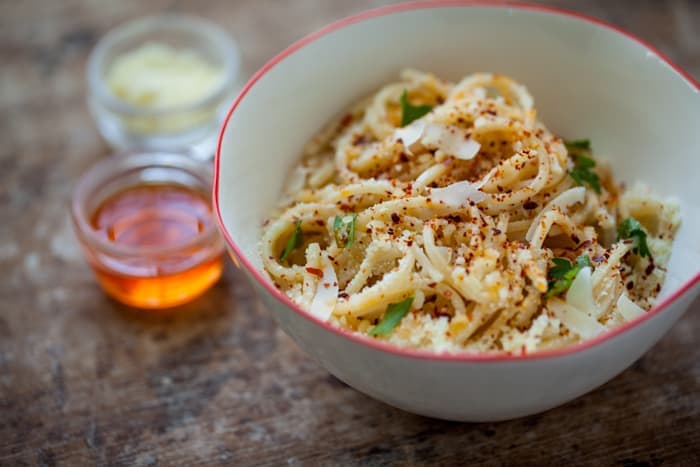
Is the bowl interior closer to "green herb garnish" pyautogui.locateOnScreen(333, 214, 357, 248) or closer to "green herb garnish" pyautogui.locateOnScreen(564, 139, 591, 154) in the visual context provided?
"green herb garnish" pyautogui.locateOnScreen(564, 139, 591, 154)

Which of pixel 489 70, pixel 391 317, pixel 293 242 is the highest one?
pixel 489 70

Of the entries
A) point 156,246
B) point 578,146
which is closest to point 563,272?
point 578,146

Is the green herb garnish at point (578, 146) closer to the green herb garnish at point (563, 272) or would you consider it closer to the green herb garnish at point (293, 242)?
the green herb garnish at point (563, 272)

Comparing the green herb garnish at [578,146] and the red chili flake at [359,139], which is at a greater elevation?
the green herb garnish at [578,146]

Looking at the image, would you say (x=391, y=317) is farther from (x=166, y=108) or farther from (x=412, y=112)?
(x=166, y=108)

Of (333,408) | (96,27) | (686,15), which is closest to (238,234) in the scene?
Result: (333,408)

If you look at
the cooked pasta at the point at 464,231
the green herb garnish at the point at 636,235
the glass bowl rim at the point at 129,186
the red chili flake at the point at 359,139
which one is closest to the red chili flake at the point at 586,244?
the cooked pasta at the point at 464,231
